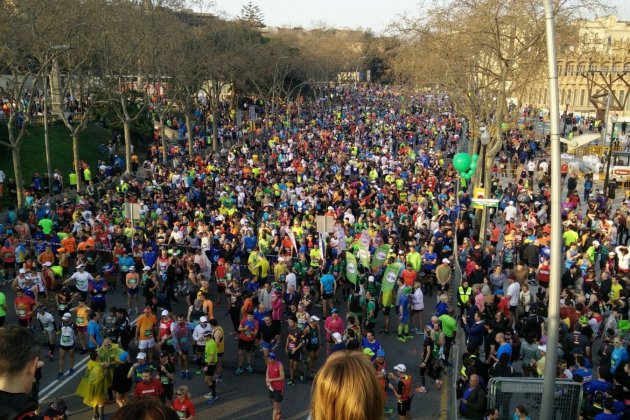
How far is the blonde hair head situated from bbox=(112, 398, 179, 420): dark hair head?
0.60 meters

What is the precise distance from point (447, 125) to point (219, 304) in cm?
4241

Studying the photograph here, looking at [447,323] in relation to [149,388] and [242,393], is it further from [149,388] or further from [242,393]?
[149,388]

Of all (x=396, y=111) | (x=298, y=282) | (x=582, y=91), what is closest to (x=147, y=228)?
(x=298, y=282)

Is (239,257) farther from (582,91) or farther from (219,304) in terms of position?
(582,91)

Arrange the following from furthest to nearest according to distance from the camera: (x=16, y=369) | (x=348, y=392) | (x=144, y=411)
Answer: (x=16, y=369)
(x=348, y=392)
(x=144, y=411)

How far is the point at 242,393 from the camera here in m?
11.0

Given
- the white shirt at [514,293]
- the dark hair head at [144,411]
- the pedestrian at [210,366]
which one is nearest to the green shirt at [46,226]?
the pedestrian at [210,366]

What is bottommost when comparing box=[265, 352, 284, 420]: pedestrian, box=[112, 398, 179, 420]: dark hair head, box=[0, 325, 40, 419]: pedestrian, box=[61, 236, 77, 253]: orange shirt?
box=[265, 352, 284, 420]: pedestrian

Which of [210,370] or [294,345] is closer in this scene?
[210,370]

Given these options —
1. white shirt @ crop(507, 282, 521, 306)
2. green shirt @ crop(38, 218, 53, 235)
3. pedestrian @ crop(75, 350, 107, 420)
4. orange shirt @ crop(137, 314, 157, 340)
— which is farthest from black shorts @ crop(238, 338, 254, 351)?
green shirt @ crop(38, 218, 53, 235)

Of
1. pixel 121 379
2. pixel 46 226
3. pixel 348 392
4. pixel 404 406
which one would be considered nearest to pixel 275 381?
pixel 404 406

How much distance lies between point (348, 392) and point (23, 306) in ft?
39.3

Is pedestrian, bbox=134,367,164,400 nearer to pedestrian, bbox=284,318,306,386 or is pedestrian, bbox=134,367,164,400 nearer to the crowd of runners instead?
the crowd of runners

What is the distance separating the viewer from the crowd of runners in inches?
388
